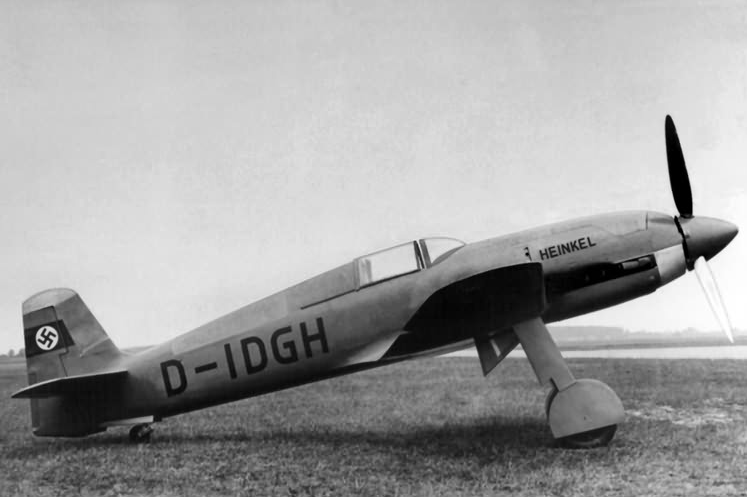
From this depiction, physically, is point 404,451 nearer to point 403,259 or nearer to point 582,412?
point 582,412

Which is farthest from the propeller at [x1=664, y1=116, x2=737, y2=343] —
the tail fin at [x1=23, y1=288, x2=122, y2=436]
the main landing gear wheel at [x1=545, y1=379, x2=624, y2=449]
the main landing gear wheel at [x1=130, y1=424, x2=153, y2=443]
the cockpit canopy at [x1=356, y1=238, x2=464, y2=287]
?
the tail fin at [x1=23, y1=288, x2=122, y2=436]

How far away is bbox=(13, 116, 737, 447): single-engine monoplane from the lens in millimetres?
5293

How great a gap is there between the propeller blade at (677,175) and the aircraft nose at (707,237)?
22 cm

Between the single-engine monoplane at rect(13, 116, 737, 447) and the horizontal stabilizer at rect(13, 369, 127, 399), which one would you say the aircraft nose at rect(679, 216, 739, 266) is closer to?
the single-engine monoplane at rect(13, 116, 737, 447)

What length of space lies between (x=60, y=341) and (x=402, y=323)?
3799 millimetres

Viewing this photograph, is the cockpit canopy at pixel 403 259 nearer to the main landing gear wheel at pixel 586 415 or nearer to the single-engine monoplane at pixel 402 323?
the single-engine monoplane at pixel 402 323

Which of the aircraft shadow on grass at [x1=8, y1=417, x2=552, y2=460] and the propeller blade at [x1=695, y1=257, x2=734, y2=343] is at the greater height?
the propeller blade at [x1=695, y1=257, x2=734, y2=343]

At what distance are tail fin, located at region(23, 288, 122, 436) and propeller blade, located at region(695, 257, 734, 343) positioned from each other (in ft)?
20.2

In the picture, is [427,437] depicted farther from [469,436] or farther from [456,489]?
[456,489]

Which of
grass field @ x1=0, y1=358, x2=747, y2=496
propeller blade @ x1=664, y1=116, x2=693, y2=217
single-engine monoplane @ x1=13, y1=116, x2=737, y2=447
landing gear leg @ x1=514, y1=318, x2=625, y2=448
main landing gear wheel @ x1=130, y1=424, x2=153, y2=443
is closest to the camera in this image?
grass field @ x1=0, y1=358, x2=747, y2=496

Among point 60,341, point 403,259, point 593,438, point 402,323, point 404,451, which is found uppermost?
point 403,259

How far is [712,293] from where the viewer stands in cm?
580

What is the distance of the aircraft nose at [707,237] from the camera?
17.9 ft

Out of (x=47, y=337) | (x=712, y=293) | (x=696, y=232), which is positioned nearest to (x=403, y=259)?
(x=696, y=232)
